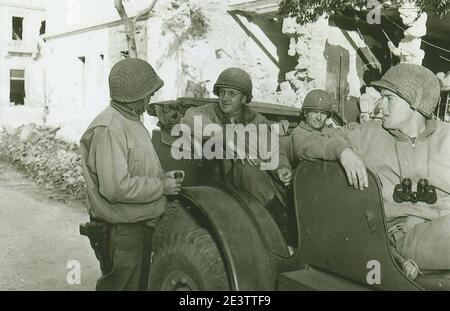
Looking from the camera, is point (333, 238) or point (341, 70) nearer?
point (333, 238)

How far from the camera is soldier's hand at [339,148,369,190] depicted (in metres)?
2.30

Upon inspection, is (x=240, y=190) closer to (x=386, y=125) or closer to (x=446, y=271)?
(x=386, y=125)

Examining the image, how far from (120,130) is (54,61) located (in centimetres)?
1648

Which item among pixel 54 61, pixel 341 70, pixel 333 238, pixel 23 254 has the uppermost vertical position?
pixel 54 61

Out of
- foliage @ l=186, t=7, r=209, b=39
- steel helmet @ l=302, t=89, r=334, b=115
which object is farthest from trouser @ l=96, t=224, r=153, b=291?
foliage @ l=186, t=7, r=209, b=39

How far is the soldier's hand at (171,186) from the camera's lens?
3.12 metres

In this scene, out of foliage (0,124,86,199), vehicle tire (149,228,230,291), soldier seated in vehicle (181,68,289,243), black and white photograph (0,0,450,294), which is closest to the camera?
black and white photograph (0,0,450,294)

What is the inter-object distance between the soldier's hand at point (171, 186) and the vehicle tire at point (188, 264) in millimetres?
278

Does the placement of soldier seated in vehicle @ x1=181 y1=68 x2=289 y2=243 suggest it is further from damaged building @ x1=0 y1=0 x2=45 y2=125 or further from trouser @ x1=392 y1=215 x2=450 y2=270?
damaged building @ x1=0 y1=0 x2=45 y2=125

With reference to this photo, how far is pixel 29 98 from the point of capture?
24547 millimetres

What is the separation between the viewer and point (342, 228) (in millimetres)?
2426

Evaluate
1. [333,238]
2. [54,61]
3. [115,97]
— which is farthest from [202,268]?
[54,61]

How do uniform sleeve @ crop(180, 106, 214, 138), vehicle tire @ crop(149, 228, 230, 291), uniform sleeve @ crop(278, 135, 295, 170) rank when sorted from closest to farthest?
1. vehicle tire @ crop(149, 228, 230, 291)
2. uniform sleeve @ crop(278, 135, 295, 170)
3. uniform sleeve @ crop(180, 106, 214, 138)

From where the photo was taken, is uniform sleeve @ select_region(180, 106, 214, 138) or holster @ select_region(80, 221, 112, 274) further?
uniform sleeve @ select_region(180, 106, 214, 138)
